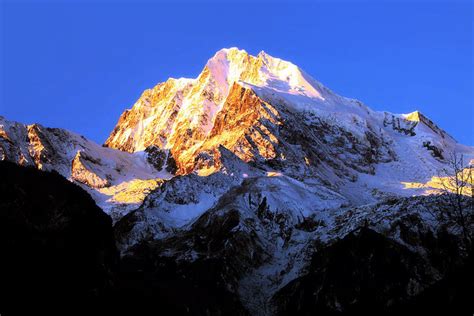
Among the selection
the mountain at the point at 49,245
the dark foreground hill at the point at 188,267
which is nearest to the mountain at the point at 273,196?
the dark foreground hill at the point at 188,267

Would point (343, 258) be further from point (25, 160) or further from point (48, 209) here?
point (25, 160)

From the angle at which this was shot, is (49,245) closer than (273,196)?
Yes

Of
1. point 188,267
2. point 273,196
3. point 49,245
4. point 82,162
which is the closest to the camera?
point 49,245

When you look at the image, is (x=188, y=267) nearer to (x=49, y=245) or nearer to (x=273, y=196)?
(x=273, y=196)

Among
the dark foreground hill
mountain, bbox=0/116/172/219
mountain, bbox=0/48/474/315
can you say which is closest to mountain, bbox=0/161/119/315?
the dark foreground hill

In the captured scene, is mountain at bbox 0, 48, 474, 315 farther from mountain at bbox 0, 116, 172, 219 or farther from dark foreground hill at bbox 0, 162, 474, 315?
mountain at bbox 0, 116, 172, 219

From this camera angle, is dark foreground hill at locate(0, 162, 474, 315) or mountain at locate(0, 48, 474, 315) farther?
mountain at locate(0, 48, 474, 315)

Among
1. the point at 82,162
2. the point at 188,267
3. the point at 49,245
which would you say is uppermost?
the point at 82,162

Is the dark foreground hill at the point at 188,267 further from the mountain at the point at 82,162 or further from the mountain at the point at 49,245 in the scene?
the mountain at the point at 82,162


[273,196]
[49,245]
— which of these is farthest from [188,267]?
[49,245]
